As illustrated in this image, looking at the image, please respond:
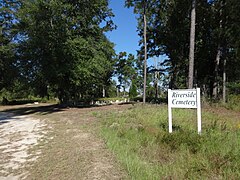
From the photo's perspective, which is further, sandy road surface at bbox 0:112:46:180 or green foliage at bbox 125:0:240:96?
green foliage at bbox 125:0:240:96

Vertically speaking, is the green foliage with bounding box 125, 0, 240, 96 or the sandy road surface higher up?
the green foliage with bounding box 125, 0, 240, 96

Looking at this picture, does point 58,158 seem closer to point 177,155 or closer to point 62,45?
point 177,155

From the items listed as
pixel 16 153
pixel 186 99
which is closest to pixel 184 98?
pixel 186 99

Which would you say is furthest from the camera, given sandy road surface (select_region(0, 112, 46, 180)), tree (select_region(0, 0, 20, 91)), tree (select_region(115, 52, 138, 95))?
tree (select_region(115, 52, 138, 95))

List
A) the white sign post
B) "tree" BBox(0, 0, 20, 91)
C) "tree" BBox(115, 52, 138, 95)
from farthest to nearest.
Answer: "tree" BBox(115, 52, 138, 95) < "tree" BBox(0, 0, 20, 91) < the white sign post

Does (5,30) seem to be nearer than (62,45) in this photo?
No

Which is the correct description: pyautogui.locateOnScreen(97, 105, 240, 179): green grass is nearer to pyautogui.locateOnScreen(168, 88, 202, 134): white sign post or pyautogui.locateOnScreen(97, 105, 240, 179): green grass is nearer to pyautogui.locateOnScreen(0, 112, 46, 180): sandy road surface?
pyautogui.locateOnScreen(168, 88, 202, 134): white sign post

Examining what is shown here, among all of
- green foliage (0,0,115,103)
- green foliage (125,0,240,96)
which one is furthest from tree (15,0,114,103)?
green foliage (125,0,240,96)

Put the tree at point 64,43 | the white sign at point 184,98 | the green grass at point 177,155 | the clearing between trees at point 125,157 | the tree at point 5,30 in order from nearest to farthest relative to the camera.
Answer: the green grass at point 177,155, the clearing between trees at point 125,157, the white sign at point 184,98, the tree at point 64,43, the tree at point 5,30

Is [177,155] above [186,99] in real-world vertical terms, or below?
below

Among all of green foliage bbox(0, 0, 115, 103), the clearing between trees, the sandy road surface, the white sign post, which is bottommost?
the sandy road surface

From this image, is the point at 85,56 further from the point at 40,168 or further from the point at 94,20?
the point at 40,168

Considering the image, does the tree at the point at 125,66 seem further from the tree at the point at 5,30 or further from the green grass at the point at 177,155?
the green grass at the point at 177,155

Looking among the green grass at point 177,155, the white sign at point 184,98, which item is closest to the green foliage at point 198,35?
the white sign at point 184,98
